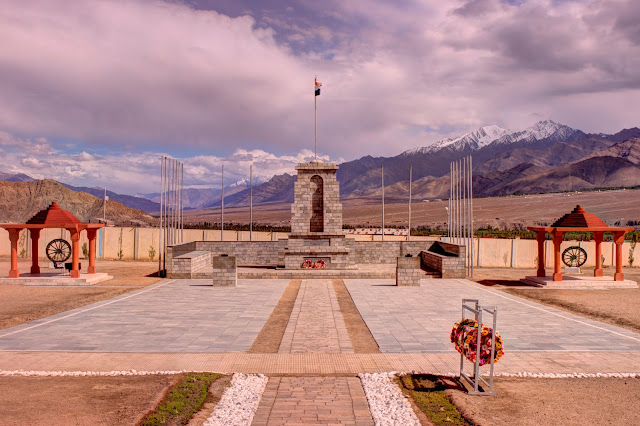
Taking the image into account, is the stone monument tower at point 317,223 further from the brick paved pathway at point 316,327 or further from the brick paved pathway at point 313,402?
the brick paved pathway at point 313,402

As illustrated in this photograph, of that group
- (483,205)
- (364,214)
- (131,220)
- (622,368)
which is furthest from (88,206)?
(622,368)

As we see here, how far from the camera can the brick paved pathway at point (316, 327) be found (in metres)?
11.9

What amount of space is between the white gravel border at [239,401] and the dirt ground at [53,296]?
9514 mm

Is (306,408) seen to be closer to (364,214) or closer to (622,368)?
(622,368)

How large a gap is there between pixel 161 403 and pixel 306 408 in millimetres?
2363

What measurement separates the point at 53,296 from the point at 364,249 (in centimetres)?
1832

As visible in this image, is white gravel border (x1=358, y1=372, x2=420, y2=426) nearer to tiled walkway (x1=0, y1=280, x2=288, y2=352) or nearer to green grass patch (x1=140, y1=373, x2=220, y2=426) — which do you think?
green grass patch (x1=140, y1=373, x2=220, y2=426)

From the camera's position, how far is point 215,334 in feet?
43.3

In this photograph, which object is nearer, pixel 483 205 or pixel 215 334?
pixel 215 334

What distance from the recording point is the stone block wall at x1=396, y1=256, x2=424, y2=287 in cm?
2314

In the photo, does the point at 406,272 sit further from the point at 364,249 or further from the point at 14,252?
the point at 14,252

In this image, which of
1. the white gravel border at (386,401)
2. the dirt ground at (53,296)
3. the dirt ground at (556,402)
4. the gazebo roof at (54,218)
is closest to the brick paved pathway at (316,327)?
the white gravel border at (386,401)

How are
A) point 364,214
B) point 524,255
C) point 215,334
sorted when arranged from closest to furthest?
1. point 215,334
2. point 524,255
3. point 364,214

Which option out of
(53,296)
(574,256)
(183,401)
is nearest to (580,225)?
(574,256)
